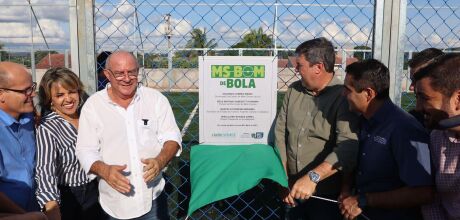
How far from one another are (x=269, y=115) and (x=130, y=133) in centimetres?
A: 106

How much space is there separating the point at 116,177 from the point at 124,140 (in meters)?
0.33

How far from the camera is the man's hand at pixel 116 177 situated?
97.3 inches

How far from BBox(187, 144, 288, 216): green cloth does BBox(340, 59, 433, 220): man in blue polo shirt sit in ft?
1.71

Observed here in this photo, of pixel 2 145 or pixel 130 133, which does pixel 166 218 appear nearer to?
pixel 130 133

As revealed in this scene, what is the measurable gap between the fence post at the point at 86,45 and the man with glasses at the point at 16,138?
0.60 m

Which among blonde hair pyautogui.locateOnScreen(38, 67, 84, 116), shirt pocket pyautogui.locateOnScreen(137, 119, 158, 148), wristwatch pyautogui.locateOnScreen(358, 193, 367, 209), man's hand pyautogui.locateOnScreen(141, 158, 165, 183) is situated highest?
blonde hair pyautogui.locateOnScreen(38, 67, 84, 116)

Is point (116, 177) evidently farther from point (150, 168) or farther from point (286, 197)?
point (286, 197)

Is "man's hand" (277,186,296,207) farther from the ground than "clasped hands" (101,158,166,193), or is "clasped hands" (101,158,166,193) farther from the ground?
"clasped hands" (101,158,166,193)

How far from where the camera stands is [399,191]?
2.28 meters

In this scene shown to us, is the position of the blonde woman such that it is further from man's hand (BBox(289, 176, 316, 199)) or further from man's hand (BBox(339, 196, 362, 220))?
man's hand (BBox(339, 196, 362, 220))

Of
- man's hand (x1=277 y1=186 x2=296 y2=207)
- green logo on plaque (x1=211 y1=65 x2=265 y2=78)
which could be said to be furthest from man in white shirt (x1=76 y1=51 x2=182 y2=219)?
man's hand (x1=277 y1=186 x2=296 y2=207)

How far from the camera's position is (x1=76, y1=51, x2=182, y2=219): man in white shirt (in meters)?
2.70

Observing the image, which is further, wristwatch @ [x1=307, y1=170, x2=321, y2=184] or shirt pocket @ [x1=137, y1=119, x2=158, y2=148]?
shirt pocket @ [x1=137, y1=119, x2=158, y2=148]

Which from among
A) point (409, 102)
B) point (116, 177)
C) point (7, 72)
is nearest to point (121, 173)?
point (116, 177)
